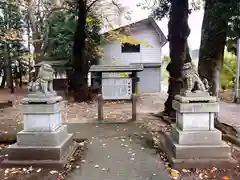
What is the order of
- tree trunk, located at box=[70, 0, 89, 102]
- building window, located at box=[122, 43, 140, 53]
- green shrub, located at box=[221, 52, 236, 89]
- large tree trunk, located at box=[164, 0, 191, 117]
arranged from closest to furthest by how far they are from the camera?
large tree trunk, located at box=[164, 0, 191, 117] < tree trunk, located at box=[70, 0, 89, 102] < green shrub, located at box=[221, 52, 236, 89] < building window, located at box=[122, 43, 140, 53]

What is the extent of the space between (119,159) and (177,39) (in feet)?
16.6

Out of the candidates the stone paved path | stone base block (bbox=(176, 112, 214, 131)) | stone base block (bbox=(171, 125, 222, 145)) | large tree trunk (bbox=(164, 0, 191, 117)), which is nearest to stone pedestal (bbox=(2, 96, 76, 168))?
the stone paved path

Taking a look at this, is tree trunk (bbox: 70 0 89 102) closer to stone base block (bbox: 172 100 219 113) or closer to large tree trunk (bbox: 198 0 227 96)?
large tree trunk (bbox: 198 0 227 96)

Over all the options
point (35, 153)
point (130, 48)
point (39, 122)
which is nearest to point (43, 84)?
point (39, 122)

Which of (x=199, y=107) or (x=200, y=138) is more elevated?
(x=199, y=107)

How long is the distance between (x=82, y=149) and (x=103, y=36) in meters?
13.4

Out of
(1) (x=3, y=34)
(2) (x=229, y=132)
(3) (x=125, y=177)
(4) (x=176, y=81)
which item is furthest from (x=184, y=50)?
(1) (x=3, y=34)

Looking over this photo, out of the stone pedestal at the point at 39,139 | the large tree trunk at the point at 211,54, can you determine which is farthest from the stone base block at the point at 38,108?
the large tree trunk at the point at 211,54

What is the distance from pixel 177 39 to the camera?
7723 millimetres

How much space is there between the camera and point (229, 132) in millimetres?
6133

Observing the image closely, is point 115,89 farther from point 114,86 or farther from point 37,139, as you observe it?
point 37,139

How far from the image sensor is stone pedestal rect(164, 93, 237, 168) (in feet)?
13.4

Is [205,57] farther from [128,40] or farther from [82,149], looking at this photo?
[128,40]

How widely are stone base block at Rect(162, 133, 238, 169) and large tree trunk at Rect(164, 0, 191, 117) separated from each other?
4.01 meters
